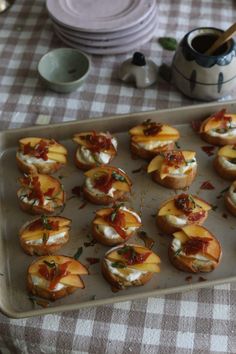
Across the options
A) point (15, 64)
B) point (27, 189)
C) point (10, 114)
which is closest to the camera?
point (27, 189)

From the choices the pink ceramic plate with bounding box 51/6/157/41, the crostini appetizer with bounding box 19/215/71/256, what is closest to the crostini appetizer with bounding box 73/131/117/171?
the crostini appetizer with bounding box 19/215/71/256

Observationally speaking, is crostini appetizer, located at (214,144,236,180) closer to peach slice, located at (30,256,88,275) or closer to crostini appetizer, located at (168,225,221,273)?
crostini appetizer, located at (168,225,221,273)

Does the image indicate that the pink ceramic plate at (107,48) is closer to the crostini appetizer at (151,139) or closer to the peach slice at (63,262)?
the crostini appetizer at (151,139)

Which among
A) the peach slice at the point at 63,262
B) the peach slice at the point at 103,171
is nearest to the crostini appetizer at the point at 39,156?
the peach slice at the point at 103,171

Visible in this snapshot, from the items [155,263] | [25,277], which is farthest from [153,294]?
[25,277]

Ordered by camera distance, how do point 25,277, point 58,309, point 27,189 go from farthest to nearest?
point 27,189, point 25,277, point 58,309

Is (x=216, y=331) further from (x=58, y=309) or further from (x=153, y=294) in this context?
(x=58, y=309)
